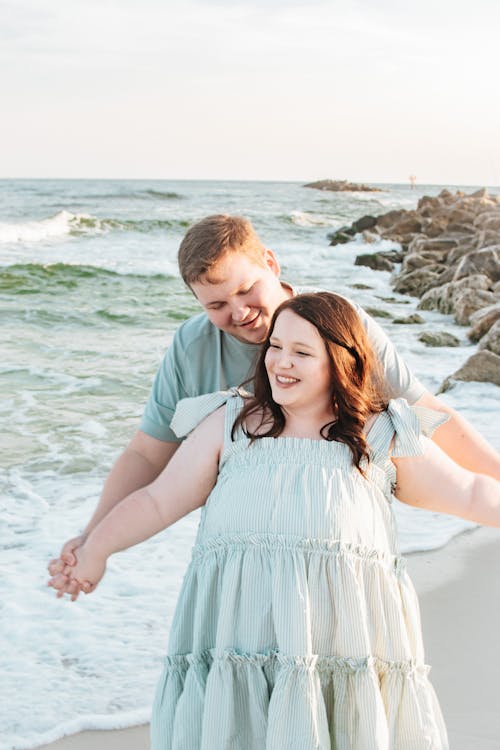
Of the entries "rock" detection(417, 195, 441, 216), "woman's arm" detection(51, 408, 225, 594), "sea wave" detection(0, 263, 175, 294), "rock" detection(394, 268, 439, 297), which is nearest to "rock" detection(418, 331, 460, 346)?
"rock" detection(394, 268, 439, 297)

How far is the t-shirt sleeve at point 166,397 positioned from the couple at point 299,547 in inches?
14.5

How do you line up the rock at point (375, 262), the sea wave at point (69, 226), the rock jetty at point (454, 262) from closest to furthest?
1. the rock jetty at point (454, 262)
2. the rock at point (375, 262)
3. the sea wave at point (69, 226)

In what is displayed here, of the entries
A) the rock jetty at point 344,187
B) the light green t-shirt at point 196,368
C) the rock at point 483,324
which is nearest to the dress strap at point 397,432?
the light green t-shirt at point 196,368

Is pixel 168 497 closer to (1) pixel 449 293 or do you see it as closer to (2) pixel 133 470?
(2) pixel 133 470

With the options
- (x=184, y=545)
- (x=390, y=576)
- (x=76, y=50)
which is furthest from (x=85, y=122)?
(x=390, y=576)

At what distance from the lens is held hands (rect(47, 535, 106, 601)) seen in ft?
8.78

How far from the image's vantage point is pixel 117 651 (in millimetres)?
4199

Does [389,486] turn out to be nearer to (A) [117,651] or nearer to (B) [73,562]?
(B) [73,562]

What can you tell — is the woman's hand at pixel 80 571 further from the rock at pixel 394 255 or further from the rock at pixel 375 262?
the rock at pixel 394 255

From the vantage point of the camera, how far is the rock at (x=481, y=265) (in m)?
14.7

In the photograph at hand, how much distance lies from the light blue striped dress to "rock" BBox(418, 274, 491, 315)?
1188 centimetres

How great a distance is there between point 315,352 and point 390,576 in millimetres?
563

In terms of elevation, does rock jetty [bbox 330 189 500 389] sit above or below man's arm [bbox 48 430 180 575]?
below

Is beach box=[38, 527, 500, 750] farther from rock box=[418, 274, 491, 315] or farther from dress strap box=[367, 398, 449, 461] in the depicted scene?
rock box=[418, 274, 491, 315]
